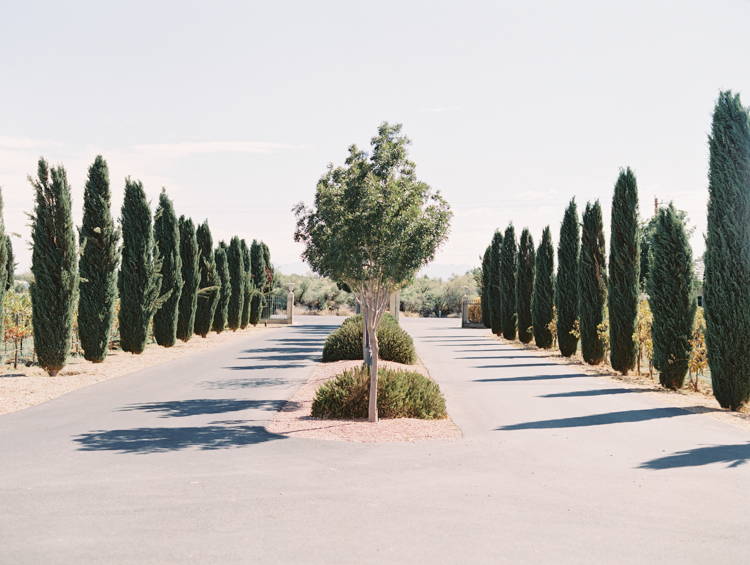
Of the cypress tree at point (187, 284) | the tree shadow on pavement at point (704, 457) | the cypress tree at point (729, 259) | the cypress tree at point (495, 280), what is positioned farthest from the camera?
the cypress tree at point (495, 280)

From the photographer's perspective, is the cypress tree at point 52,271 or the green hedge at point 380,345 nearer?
the cypress tree at point 52,271

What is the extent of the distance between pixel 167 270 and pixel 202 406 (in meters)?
14.5

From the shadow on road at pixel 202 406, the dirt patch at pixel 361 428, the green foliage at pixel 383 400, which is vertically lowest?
the dirt patch at pixel 361 428

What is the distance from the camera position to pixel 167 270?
24094 millimetres

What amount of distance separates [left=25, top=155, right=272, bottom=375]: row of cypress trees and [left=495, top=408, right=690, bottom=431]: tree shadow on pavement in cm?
1142

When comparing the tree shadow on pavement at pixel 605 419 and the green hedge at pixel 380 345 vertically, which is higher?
the green hedge at pixel 380 345

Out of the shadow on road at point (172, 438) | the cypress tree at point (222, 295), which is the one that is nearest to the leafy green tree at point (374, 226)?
the shadow on road at point (172, 438)

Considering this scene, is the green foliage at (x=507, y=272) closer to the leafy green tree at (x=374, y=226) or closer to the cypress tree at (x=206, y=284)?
the cypress tree at (x=206, y=284)

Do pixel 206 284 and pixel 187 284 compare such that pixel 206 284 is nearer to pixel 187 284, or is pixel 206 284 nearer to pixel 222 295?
pixel 222 295

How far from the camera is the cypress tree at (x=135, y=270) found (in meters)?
20.1

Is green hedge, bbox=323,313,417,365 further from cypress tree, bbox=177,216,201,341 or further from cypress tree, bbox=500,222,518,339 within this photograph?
cypress tree, bbox=500,222,518,339

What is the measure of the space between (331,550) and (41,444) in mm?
5124

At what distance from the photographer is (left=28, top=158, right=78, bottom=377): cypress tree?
1480cm

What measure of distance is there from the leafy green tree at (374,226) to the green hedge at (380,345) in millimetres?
7331
